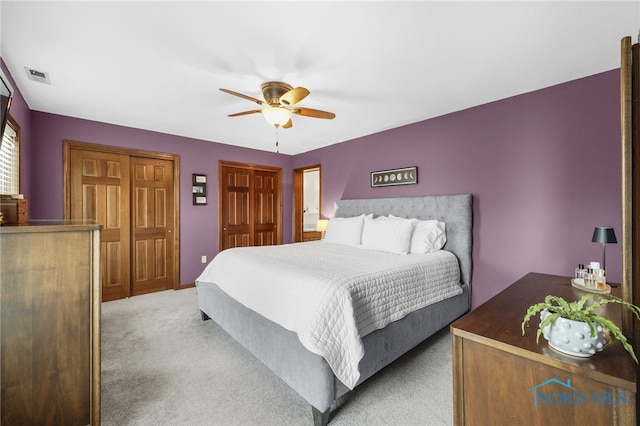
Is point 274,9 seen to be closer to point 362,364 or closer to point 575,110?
point 362,364

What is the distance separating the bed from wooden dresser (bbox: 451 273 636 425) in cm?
61

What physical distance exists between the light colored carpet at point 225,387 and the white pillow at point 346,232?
4.66 feet

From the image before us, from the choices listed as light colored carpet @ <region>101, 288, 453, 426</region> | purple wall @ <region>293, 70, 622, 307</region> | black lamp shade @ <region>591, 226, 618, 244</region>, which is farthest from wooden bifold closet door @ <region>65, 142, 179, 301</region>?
black lamp shade @ <region>591, 226, 618, 244</region>

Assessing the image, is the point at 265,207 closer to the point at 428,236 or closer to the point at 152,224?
the point at 152,224

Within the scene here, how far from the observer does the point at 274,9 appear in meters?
1.55

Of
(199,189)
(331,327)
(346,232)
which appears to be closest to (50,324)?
(331,327)

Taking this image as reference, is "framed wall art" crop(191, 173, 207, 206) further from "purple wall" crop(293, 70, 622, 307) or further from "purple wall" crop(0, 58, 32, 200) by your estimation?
"purple wall" crop(293, 70, 622, 307)

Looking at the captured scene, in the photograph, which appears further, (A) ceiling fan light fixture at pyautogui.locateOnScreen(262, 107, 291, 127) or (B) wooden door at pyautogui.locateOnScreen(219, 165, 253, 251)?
(B) wooden door at pyautogui.locateOnScreen(219, 165, 253, 251)

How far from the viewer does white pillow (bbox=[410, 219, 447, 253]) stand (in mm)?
2965

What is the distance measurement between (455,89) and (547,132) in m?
0.95

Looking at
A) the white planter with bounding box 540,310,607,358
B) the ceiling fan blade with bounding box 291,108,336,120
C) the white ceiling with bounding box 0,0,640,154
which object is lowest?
the white planter with bounding box 540,310,607,358

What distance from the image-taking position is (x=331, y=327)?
161cm

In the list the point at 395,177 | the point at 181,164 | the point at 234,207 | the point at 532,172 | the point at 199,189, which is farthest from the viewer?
the point at 234,207

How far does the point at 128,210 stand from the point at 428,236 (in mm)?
4033
